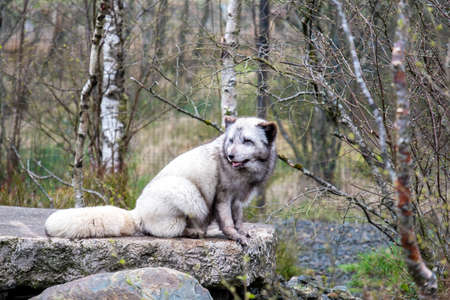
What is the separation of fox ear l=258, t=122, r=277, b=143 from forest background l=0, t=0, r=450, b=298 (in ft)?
1.27

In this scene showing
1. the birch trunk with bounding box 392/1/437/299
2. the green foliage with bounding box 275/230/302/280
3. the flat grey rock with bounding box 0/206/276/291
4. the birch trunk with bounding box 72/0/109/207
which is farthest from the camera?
the green foliage with bounding box 275/230/302/280

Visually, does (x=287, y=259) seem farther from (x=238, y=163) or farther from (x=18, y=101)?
(x=18, y=101)

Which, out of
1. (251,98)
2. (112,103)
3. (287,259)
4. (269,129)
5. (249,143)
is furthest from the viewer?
(251,98)

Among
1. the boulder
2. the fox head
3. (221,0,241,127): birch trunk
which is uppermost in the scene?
(221,0,241,127): birch trunk

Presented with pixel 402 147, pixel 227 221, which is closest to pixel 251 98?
pixel 227 221

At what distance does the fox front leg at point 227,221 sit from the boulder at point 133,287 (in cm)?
87

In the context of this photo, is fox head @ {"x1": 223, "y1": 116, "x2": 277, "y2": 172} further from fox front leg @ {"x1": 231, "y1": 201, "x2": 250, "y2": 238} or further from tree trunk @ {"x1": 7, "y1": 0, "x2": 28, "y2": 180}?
tree trunk @ {"x1": 7, "y1": 0, "x2": 28, "y2": 180}

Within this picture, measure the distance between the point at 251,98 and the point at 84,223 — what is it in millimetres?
5443

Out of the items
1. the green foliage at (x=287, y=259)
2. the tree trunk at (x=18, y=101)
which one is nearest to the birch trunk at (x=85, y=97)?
the green foliage at (x=287, y=259)

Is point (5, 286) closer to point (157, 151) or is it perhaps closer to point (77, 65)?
point (77, 65)

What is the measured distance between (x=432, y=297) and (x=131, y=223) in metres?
2.75

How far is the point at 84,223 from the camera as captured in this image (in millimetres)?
4574

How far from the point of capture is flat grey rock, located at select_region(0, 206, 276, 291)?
4.41 metres

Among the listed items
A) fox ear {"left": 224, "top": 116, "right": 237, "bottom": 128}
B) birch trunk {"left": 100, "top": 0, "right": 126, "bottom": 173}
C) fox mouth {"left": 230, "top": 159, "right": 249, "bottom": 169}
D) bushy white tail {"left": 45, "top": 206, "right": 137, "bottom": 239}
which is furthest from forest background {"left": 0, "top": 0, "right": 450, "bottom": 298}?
bushy white tail {"left": 45, "top": 206, "right": 137, "bottom": 239}
